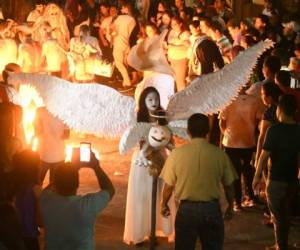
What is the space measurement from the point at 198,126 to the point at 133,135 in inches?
51.7

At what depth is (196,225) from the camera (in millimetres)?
6184

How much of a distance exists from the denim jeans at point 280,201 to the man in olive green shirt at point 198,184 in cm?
156

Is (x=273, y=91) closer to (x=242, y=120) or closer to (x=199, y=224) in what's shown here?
(x=242, y=120)

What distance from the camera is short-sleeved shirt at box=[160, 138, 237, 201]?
6.20 meters

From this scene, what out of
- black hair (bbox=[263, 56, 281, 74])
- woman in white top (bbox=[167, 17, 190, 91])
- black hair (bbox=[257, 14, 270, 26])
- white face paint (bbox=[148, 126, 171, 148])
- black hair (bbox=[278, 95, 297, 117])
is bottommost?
white face paint (bbox=[148, 126, 171, 148])

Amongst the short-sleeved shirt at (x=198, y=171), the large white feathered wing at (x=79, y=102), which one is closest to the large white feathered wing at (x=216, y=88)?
the large white feathered wing at (x=79, y=102)

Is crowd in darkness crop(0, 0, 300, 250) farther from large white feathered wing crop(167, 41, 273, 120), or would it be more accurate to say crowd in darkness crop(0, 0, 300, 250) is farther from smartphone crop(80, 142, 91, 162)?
large white feathered wing crop(167, 41, 273, 120)

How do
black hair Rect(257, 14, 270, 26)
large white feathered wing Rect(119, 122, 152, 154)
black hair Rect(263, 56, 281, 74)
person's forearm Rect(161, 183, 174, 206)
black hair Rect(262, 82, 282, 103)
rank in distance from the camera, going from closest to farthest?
person's forearm Rect(161, 183, 174, 206) < large white feathered wing Rect(119, 122, 152, 154) < black hair Rect(262, 82, 282, 103) < black hair Rect(263, 56, 281, 74) < black hair Rect(257, 14, 270, 26)

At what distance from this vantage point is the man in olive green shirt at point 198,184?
619 centimetres

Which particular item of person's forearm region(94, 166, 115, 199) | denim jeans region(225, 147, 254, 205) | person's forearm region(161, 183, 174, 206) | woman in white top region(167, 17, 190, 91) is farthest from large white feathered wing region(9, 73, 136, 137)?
woman in white top region(167, 17, 190, 91)

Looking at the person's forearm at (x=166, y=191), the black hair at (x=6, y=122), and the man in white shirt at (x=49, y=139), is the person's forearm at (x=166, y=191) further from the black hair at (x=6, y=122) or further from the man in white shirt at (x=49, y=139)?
the man in white shirt at (x=49, y=139)

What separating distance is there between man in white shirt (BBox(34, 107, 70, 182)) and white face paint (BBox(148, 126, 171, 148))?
1.86 m

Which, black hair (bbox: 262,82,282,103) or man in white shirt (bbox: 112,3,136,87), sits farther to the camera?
man in white shirt (bbox: 112,3,136,87)

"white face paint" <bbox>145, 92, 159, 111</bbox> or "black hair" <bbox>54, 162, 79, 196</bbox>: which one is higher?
"white face paint" <bbox>145, 92, 159, 111</bbox>
